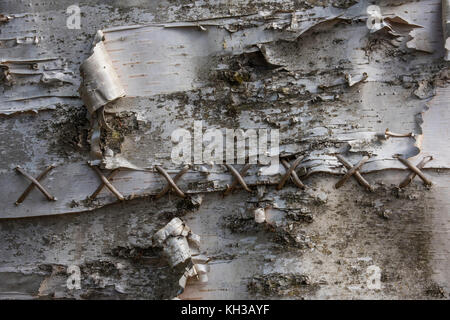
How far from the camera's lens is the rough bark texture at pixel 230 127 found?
4.15ft

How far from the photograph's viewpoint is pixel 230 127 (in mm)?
1329

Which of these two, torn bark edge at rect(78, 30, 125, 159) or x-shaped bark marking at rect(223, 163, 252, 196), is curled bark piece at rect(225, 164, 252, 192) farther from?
torn bark edge at rect(78, 30, 125, 159)

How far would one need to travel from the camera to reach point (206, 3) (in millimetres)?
1349

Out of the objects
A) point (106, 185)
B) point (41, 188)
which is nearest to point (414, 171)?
point (106, 185)

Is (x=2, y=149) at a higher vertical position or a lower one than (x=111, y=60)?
lower

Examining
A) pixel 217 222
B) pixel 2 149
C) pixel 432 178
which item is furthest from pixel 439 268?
pixel 2 149

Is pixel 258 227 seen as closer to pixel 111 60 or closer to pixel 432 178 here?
pixel 432 178

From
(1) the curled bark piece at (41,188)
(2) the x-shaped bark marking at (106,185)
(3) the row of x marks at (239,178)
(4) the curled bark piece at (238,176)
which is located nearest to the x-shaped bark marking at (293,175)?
(3) the row of x marks at (239,178)

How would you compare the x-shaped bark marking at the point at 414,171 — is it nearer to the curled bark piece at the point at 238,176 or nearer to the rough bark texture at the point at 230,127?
the rough bark texture at the point at 230,127

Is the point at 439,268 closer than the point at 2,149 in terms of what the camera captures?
Yes

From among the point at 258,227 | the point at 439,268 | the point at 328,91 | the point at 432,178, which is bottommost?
the point at 439,268

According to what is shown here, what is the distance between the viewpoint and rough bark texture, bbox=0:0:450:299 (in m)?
1.26

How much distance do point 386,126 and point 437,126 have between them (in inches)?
5.9

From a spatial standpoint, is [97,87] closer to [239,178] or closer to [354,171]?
[239,178]
